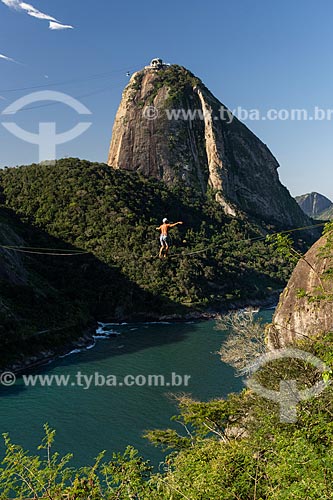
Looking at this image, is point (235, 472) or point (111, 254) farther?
point (111, 254)

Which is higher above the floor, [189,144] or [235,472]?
[189,144]

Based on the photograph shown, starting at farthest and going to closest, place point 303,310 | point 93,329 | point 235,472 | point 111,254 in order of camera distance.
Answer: point 111,254
point 93,329
point 303,310
point 235,472

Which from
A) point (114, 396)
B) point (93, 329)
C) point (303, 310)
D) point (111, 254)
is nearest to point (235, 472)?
point (303, 310)

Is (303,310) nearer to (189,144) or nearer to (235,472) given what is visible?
(235,472)

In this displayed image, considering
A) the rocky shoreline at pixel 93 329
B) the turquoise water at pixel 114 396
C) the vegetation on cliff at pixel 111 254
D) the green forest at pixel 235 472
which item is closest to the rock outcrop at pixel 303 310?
the green forest at pixel 235 472

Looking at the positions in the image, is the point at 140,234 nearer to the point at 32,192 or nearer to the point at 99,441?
the point at 32,192

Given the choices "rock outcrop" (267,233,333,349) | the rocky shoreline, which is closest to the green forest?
"rock outcrop" (267,233,333,349)

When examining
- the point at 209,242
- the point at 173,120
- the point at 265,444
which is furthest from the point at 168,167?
the point at 265,444

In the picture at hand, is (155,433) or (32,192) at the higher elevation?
(32,192)
